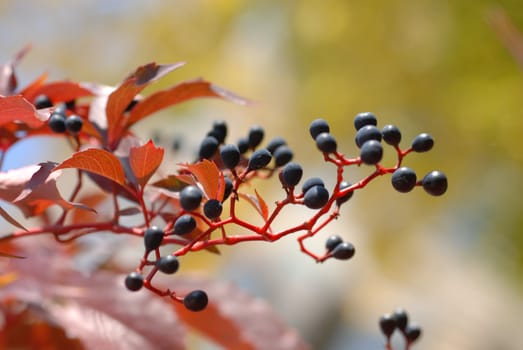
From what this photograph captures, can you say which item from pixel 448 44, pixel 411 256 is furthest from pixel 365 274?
pixel 448 44

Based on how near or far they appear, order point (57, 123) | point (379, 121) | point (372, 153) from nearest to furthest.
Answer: point (372, 153) → point (57, 123) → point (379, 121)

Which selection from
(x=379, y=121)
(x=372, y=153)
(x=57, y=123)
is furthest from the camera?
(x=379, y=121)

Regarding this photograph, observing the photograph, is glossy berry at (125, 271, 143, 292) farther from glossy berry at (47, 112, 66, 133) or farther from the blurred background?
the blurred background

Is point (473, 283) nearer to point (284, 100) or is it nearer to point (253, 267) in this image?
point (253, 267)

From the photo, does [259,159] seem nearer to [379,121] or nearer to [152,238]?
[152,238]

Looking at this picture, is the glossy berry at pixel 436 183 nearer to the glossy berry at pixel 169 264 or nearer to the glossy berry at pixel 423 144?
the glossy berry at pixel 423 144

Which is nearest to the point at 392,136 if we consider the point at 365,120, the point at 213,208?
the point at 365,120
